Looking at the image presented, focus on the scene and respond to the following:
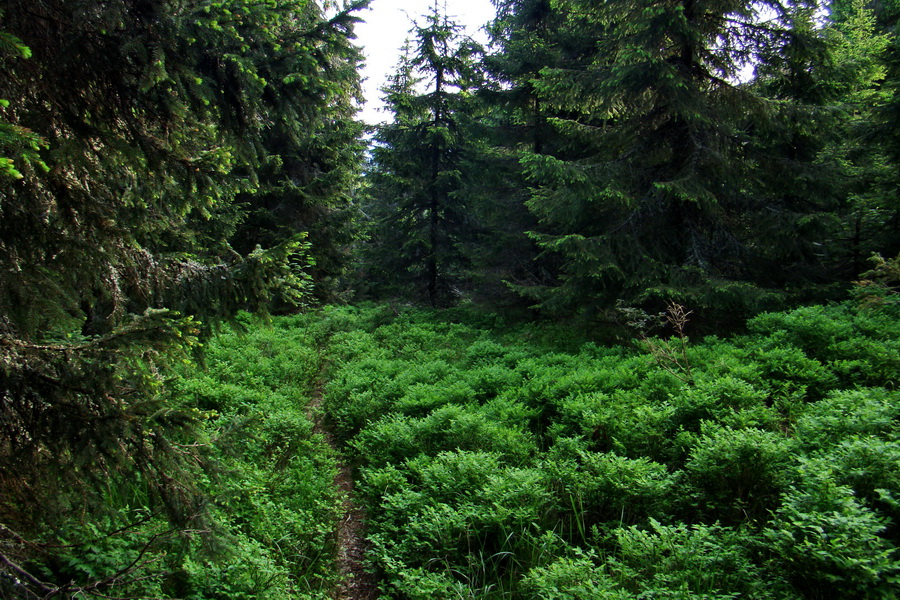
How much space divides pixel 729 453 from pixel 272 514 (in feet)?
13.9

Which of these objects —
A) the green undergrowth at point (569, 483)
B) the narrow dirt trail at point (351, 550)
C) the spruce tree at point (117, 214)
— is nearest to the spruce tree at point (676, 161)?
the green undergrowth at point (569, 483)

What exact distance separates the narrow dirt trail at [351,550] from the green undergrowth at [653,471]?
0.25m

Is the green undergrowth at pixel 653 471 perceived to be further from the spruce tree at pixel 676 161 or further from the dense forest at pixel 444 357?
the spruce tree at pixel 676 161

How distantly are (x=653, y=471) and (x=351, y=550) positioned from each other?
2.99 meters

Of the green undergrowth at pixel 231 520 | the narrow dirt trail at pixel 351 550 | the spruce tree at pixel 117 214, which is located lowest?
the narrow dirt trail at pixel 351 550

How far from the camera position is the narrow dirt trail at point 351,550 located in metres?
3.92

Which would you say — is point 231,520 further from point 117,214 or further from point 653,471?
point 653,471

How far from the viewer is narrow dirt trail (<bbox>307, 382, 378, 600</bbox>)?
12.9ft

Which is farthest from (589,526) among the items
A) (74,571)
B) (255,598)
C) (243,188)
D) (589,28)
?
(589,28)

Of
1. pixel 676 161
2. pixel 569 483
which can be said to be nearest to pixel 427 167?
pixel 676 161

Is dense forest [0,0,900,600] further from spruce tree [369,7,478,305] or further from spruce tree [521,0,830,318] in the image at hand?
spruce tree [369,7,478,305]

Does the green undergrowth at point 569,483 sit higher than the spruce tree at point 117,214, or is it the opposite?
the spruce tree at point 117,214

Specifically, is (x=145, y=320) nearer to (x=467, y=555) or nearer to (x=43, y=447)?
(x=43, y=447)

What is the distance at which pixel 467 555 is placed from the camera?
388 cm
